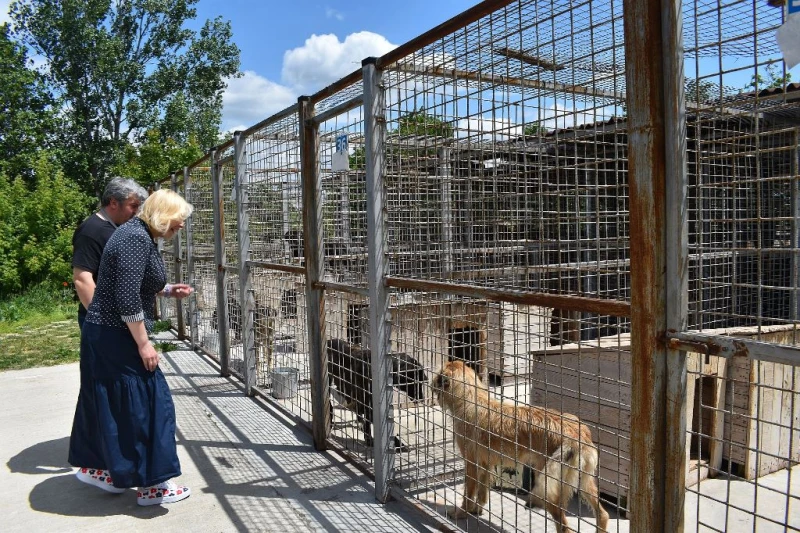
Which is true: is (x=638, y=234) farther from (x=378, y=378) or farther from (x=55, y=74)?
(x=55, y=74)

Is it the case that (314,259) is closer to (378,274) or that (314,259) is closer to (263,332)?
(378,274)

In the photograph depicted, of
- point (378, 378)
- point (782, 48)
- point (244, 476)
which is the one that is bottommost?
point (244, 476)

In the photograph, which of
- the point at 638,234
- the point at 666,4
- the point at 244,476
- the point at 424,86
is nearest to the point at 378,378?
the point at 244,476

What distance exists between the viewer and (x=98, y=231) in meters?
4.30

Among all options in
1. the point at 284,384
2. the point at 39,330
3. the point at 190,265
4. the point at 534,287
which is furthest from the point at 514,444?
the point at 39,330

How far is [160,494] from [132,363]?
88cm

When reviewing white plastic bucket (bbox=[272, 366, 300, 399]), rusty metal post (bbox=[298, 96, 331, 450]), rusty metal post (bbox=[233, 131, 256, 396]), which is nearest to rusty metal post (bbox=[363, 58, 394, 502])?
rusty metal post (bbox=[298, 96, 331, 450])

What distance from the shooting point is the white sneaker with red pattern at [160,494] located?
12.5 ft

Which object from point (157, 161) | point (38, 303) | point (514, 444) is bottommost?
point (38, 303)

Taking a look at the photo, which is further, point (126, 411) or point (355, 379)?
point (355, 379)

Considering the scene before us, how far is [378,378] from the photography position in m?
3.70

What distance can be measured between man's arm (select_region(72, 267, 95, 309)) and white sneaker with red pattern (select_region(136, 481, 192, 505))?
4.32 feet

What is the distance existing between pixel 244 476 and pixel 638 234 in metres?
3.38

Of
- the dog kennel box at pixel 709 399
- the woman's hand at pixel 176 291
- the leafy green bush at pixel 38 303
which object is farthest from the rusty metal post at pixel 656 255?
the leafy green bush at pixel 38 303
